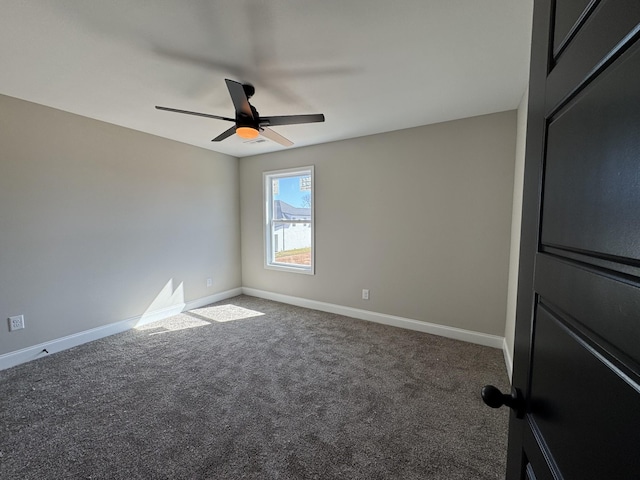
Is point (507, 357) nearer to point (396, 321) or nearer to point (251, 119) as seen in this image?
point (396, 321)

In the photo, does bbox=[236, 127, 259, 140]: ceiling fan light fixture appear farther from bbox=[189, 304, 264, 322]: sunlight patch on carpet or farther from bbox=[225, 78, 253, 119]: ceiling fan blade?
bbox=[189, 304, 264, 322]: sunlight patch on carpet

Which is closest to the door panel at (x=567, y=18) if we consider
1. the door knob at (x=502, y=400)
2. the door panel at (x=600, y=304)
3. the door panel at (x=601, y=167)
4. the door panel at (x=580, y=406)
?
the door panel at (x=601, y=167)

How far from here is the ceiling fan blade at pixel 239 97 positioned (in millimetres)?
1703

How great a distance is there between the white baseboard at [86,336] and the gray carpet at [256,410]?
0.35 ft

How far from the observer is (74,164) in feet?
9.22

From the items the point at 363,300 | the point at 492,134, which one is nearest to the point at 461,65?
the point at 492,134

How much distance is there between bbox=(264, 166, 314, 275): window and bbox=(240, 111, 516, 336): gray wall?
0.18 metres

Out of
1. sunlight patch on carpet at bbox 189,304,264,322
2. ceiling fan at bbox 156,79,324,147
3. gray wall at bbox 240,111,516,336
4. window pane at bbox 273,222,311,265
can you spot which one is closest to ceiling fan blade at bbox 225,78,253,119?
ceiling fan at bbox 156,79,324,147

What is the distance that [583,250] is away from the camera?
1.48ft

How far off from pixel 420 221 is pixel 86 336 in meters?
3.94

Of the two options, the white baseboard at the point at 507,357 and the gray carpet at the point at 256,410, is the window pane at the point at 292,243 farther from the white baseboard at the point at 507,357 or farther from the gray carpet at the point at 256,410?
the white baseboard at the point at 507,357

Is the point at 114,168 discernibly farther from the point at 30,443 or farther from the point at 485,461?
the point at 485,461

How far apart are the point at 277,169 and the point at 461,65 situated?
2860 mm

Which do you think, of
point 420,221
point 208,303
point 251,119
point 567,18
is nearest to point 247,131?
point 251,119
